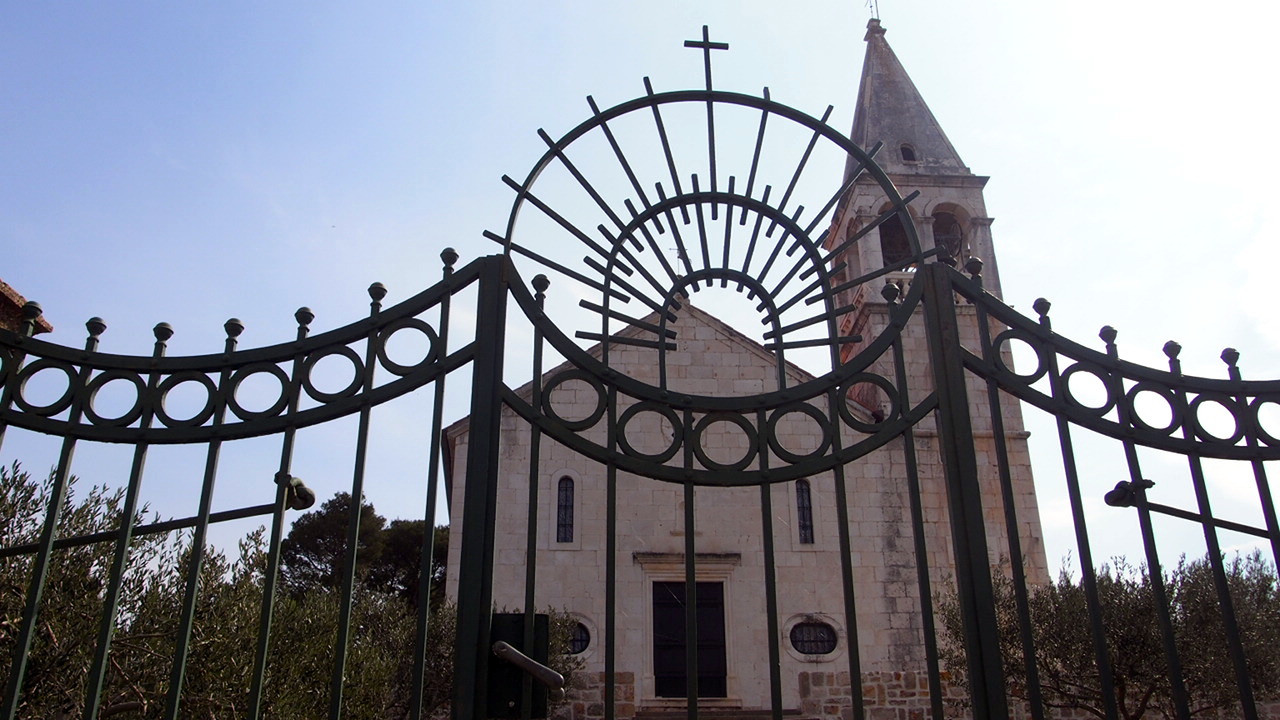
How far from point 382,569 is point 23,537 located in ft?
83.6

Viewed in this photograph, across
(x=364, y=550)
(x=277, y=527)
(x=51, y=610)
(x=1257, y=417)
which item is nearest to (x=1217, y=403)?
(x=1257, y=417)

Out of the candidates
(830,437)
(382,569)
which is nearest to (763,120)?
(830,437)

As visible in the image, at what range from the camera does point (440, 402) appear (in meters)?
3.30

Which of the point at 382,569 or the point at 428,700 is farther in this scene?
the point at 382,569

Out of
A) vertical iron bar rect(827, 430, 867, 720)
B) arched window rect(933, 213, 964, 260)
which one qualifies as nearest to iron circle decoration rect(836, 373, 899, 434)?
vertical iron bar rect(827, 430, 867, 720)

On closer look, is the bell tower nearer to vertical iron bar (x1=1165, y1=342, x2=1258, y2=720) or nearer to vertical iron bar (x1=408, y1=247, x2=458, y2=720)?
vertical iron bar (x1=1165, y1=342, x2=1258, y2=720)

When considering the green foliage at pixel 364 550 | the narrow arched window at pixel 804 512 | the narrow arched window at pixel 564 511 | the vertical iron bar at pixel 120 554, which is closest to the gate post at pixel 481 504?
the vertical iron bar at pixel 120 554

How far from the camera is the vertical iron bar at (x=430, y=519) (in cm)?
283

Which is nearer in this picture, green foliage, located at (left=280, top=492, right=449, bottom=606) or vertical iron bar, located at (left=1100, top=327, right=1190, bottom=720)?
vertical iron bar, located at (left=1100, top=327, right=1190, bottom=720)

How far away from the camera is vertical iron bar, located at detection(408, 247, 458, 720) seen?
2.83 metres

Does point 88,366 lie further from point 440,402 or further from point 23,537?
point 23,537

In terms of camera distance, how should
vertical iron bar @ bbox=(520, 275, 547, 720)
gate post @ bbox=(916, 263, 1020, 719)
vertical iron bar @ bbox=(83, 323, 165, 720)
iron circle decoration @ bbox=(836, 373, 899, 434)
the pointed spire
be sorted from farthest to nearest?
the pointed spire → iron circle decoration @ bbox=(836, 373, 899, 434) → gate post @ bbox=(916, 263, 1020, 719) → vertical iron bar @ bbox=(520, 275, 547, 720) → vertical iron bar @ bbox=(83, 323, 165, 720)

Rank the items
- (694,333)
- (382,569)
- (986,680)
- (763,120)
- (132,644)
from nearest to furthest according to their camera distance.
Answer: (986,680) → (763,120) → (132,644) → (694,333) → (382,569)

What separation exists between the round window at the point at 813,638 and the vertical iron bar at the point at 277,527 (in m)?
13.2
